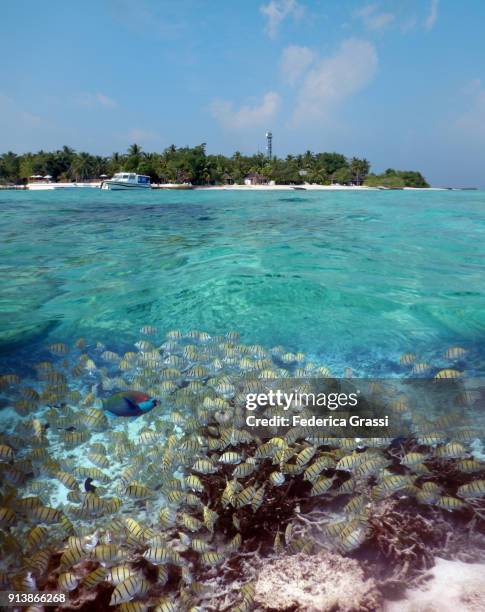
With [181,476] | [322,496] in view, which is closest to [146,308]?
[181,476]

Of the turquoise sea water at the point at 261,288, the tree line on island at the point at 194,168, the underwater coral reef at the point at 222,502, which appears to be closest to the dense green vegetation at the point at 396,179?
the tree line on island at the point at 194,168

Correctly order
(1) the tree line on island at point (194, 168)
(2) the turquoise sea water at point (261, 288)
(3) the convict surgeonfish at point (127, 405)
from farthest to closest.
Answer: (1) the tree line on island at point (194, 168) < (2) the turquoise sea water at point (261, 288) < (3) the convict surgeonfish at point (127, 405)

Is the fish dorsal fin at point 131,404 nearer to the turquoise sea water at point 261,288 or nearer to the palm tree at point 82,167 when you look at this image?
the turquoise sea water at point 261,288

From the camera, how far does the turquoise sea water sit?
327 inches

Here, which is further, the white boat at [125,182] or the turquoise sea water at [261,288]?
the white boat at [125,182]

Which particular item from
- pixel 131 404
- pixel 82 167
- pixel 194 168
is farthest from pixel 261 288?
pixel 82 167

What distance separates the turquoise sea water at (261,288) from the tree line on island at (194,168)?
208ft

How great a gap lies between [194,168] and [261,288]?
73818 mm

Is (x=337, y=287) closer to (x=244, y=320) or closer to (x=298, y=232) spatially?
(x=244, y=320)

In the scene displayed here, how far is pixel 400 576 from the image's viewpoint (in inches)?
125

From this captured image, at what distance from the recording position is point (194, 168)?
80.3 meters

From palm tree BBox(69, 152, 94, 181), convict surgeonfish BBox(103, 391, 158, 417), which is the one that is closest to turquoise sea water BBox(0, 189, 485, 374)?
convict surgeonfish BBox(103, 391, 158, 417)

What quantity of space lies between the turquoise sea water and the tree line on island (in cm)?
6342

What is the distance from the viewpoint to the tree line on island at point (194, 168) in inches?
3231
